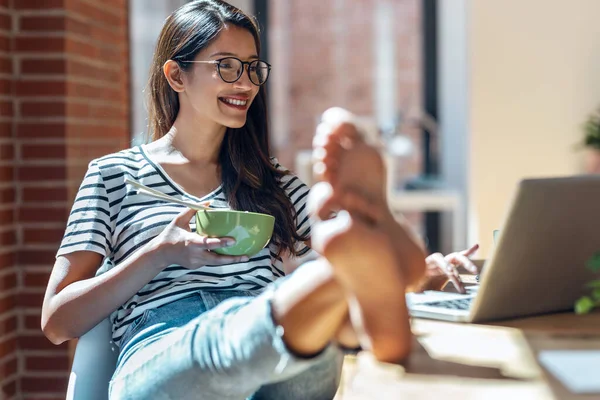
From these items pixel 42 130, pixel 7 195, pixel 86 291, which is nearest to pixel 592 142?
pixel 42 130

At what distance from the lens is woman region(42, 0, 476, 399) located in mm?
984

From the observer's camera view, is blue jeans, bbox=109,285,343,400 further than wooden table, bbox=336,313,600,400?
Yes

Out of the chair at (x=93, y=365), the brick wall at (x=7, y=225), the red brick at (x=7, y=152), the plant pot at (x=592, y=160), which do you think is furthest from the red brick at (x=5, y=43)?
the plant pot at (x=592, y=160)

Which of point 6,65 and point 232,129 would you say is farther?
point 6,65

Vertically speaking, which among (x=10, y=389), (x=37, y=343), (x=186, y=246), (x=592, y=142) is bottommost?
(x=10, y=389)

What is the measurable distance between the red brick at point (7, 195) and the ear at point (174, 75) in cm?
73

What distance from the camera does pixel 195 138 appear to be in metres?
1.79

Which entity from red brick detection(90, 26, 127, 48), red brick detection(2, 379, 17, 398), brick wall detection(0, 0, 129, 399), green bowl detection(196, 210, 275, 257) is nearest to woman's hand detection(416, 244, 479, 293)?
green bowl detection(196, 210, 275, 257)

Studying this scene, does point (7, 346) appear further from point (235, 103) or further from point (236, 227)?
point (236, 227)

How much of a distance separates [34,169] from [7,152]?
3.5 inches

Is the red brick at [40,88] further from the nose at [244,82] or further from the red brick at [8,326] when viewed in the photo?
the nose at [244,82]

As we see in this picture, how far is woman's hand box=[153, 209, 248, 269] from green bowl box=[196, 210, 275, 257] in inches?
0.4

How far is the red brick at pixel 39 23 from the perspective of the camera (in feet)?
7.61

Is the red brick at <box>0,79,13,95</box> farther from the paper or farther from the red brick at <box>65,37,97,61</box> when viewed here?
the paper
